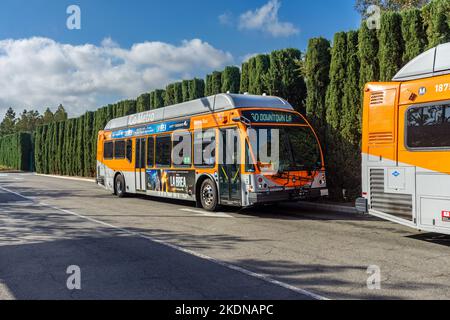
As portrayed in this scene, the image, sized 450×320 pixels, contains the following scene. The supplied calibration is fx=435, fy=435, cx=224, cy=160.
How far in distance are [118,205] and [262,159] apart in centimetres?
643

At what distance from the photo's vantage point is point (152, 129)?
53.4 ft

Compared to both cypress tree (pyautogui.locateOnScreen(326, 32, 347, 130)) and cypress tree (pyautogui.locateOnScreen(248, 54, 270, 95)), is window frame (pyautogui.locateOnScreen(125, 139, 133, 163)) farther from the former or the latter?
cypress tree (pyautogui.locateOnScreen(326, 32, 347, 130))

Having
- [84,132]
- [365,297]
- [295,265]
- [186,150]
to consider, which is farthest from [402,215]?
[84,132]

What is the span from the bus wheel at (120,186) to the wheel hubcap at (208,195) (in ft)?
21.3

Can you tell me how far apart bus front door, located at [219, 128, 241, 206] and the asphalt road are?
57cm

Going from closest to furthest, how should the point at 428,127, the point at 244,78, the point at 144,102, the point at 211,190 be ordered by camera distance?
the point at 428,127 < the point at 211,190 < the point at 244,78 < the point at 144,102

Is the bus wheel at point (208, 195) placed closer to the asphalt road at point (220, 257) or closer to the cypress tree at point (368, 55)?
the asphalt road at point (220, 257)

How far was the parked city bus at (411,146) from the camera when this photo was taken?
7492mm

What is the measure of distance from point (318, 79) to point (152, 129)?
6381 millimetres

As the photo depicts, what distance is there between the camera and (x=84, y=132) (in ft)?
126

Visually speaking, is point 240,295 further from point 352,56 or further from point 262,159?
point 352,56

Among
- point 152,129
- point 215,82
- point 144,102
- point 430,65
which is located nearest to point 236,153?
point 430,65

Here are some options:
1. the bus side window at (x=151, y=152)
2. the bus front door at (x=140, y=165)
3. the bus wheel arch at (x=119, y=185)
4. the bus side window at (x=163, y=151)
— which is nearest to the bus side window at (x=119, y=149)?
the bus wheel arch at (x=119, y=185)

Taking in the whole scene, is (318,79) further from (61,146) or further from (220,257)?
(61,146)
